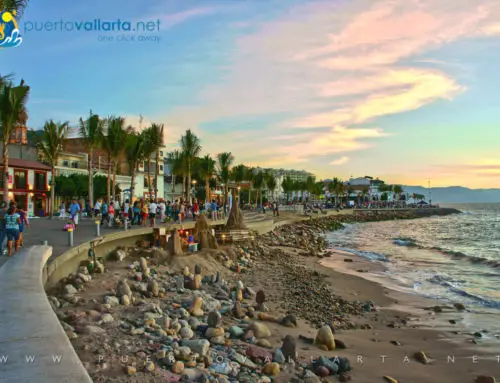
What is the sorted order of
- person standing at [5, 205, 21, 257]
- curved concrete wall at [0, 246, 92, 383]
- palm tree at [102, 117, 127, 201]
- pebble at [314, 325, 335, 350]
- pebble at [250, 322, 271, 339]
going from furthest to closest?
palm tree at [102, 117, 127, 201] < person standing at [5, 205, 21, 257] < pebble at [314, 325, 335, 350] < pebble at [250, 322, 271, 339] < curved concrete wall at [0, 246, 92, 383]

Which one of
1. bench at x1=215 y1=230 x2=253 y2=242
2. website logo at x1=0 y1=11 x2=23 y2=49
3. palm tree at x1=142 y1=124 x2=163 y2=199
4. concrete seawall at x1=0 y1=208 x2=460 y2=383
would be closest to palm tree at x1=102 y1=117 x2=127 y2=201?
palm tree at x1=142 y1=124 x2=163 y2=199

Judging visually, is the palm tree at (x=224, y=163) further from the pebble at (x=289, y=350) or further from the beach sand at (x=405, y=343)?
the pebble at (x=289, y=350)

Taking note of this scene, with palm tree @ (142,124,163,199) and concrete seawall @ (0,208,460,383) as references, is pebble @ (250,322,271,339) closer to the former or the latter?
concrete seawall @ (0,208,460,383)

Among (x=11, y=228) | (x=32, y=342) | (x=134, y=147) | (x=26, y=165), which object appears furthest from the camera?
(x=134, y=147)

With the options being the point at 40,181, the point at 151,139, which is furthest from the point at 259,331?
the point at 40,181

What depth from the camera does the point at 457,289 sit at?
15.0m

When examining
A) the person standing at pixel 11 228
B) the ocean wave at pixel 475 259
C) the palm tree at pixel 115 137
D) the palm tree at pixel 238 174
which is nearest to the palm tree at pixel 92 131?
the palm tree at pixel 115 137

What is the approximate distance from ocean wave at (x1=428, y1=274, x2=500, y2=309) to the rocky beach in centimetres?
147

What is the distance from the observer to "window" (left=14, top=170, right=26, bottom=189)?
37184mm

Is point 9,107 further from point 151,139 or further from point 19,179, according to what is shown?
point 151,139

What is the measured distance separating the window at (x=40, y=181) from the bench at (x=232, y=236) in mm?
24292

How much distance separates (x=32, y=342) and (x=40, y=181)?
40578mm

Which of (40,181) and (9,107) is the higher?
(9,107)

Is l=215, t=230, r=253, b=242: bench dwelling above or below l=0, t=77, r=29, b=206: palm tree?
below
